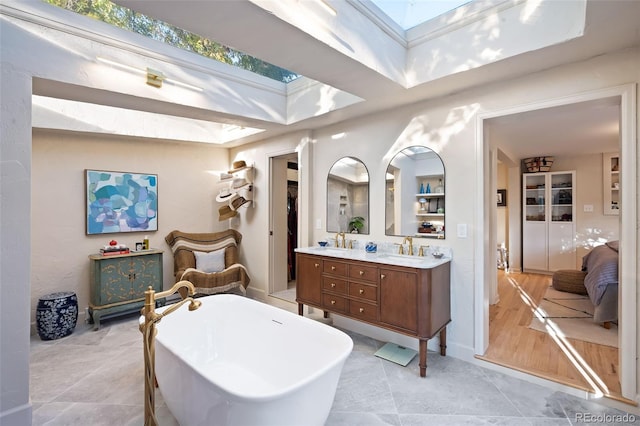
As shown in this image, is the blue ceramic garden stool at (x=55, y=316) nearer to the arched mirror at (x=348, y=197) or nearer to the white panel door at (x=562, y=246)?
the arched mirror at (x=348, y=197)

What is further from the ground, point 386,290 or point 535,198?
point 535,198

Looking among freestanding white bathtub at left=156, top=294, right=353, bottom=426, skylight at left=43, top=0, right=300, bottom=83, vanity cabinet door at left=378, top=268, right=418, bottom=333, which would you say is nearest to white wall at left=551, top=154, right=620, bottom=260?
vanity cabinet door at left=378, top=268, right=418, bottom=333

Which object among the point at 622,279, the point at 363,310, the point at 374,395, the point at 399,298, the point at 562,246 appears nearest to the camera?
the point at 622,279

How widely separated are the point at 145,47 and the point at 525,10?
A: 2.87 metres

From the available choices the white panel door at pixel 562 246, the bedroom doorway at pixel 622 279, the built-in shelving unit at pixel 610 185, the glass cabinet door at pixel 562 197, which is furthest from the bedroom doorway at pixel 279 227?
the built-in shelving unit at pixel 610 185

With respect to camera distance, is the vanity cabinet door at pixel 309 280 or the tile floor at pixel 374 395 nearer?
the tile floor at pixel 374 395

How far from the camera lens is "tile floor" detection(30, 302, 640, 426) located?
1.99 m

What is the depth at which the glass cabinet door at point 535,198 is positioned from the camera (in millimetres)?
5976

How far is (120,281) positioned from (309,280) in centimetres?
229

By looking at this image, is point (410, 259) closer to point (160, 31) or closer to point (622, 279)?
point (622, 279)

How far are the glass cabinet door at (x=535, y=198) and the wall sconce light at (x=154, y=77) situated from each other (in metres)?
6.48

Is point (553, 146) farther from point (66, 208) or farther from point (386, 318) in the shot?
point (66, 208)

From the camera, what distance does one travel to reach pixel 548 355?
271 centimetres

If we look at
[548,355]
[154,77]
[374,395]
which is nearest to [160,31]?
[154,77]
